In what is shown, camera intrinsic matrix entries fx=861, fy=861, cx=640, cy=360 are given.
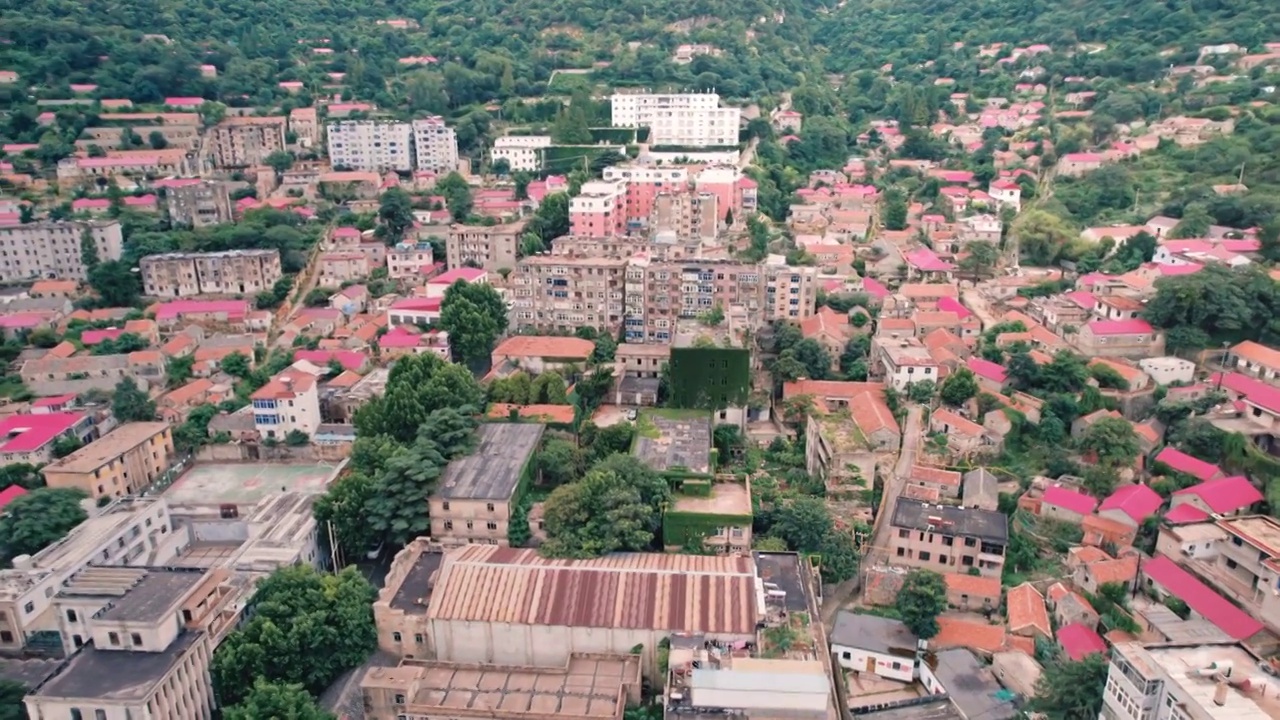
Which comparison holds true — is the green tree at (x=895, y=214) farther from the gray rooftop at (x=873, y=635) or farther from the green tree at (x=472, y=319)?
the gray rooftop at (x=873, y=635)

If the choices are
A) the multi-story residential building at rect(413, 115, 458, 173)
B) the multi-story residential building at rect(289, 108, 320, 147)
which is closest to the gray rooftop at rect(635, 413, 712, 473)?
the multi-story residential building at rect(413, 115, 458, 173)

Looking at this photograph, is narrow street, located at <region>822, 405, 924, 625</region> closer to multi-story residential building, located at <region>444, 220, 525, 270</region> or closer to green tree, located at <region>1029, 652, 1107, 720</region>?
green tree, located at <region>1029, 652, 1107, 720</region>

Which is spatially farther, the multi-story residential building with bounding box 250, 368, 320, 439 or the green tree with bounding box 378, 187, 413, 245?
the green tree with bounding box 378, 187, 413, 245

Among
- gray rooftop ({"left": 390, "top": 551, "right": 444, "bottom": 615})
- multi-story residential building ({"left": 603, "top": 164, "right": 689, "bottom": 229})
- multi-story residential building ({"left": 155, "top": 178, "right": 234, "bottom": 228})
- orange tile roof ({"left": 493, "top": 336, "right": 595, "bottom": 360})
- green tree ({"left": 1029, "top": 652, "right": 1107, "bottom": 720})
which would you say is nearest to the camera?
green tree ({"left": 1029, "top": 652, "right": 1107, "bottom": 720})

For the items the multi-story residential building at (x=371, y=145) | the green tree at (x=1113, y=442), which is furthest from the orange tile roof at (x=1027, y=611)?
the multi-story residential building at (x=371, y=145)

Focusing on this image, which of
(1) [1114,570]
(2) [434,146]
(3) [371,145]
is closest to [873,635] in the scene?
(1) [1114,570]

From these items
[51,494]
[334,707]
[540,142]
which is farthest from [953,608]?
[540,142]
